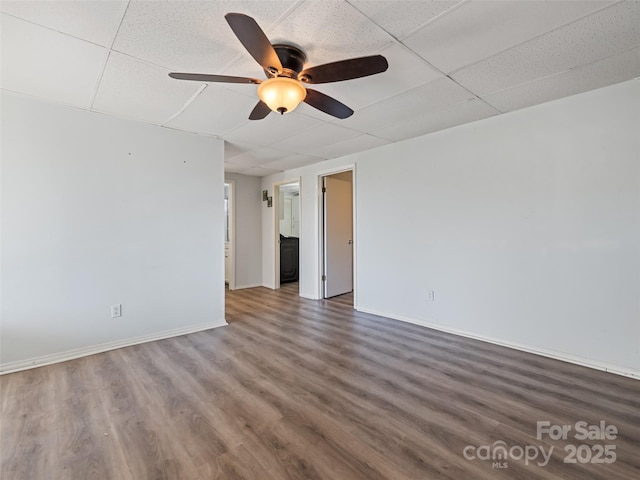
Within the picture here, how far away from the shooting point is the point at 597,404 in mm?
1954

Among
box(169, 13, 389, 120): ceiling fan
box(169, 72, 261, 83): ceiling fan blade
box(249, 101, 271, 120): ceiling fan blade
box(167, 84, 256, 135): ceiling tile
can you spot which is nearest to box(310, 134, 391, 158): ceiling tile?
box(167, 84, 256, 135): ceiling tile

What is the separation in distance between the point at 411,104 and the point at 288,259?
4.55 meters

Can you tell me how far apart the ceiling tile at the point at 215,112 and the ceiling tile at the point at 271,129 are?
144mm

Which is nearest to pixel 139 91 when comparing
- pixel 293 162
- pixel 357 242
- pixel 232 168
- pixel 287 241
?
pixel 293 162

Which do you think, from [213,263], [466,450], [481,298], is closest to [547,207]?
[481,298]

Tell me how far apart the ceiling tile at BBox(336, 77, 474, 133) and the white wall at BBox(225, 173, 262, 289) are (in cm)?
327

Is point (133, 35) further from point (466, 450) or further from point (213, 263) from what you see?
point (466, 450)

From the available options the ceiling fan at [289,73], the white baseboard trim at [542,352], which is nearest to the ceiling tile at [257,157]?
the ceiling fan at [289,73]

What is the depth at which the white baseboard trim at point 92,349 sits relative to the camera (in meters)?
2.49

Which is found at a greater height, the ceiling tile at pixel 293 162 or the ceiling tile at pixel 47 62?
the ceiling tile at pixel 293 162

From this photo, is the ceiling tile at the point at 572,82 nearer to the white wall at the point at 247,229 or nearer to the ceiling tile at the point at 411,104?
the ceiling tile at the point at 411,104

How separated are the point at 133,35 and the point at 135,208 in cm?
182

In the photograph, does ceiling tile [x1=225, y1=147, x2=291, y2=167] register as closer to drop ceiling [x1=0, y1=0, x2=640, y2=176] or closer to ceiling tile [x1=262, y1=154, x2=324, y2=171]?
ceiling tile [x1=262, y1=154, x2=324, y2=171]

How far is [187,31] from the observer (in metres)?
1.69
